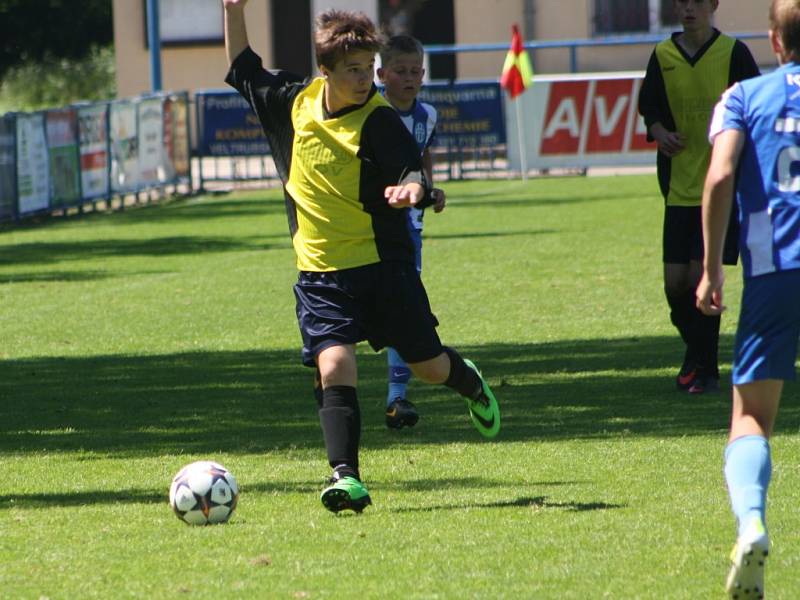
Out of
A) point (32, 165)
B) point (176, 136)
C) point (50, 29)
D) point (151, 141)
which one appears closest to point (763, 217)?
point (32, 165)

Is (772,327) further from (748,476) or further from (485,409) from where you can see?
(485,409)

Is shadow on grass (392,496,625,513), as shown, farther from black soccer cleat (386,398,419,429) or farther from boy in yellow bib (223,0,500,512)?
black soccer cleat (386,398,419,429)

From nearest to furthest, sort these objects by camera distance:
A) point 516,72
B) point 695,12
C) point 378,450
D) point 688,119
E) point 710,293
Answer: point 710,293, point 378,450, point 695,12, point 688,119, point 516,72

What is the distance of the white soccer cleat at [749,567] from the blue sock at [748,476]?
0.34 ft

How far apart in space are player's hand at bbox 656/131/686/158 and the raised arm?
3108 mm

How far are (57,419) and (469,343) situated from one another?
3.67 meters

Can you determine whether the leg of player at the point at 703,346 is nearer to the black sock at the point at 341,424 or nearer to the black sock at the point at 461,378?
the black sock at the point at 461,378

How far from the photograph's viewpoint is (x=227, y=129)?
31.8 meters

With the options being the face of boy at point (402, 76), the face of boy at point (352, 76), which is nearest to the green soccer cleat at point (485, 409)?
the face of boy at point (352, 76)

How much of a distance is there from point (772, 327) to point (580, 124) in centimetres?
2672

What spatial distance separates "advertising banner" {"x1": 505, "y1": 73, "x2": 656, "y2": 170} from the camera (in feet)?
102

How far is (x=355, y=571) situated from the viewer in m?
5.65

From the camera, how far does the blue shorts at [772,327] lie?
16.7 ft

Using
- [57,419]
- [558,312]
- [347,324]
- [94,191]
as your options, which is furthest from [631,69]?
[347,324]
